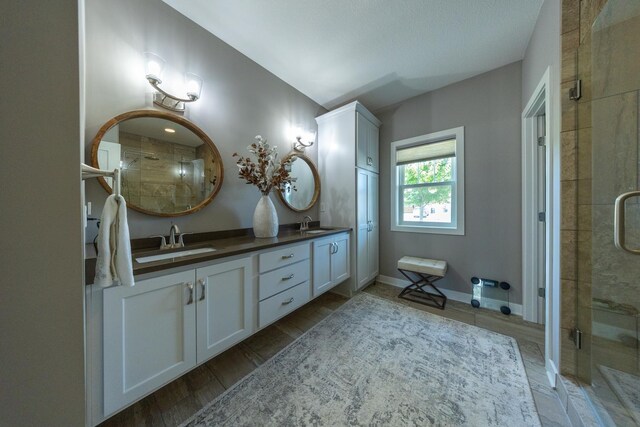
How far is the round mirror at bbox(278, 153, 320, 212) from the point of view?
8.24ft

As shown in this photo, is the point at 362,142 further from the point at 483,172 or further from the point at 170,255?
the point at 170,255

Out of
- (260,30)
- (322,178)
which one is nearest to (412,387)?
(322,178)

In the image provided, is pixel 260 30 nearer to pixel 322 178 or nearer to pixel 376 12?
pixel 376 12

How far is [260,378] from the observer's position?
1.37 metres

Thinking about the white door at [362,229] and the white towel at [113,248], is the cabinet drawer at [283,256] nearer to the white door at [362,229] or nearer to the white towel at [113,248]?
the white towel at [113,248]

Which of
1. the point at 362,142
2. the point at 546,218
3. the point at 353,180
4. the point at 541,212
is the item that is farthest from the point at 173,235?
the point at 541,212

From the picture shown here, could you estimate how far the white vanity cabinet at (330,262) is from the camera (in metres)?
2.05

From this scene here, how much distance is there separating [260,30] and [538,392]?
3332 millimetres

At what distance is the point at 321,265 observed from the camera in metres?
2.12

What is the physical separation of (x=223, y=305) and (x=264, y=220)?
0.82 metres

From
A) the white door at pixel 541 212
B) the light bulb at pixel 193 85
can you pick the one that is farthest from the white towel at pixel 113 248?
the white door at pixel 541 212

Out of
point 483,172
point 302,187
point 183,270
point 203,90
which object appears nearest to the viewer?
point 183,270

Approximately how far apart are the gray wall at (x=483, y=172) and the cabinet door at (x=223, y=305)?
2.24 meters

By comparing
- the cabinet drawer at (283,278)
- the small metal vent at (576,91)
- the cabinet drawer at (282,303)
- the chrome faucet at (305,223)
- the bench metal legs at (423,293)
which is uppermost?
the small metal vent at (576,91)
